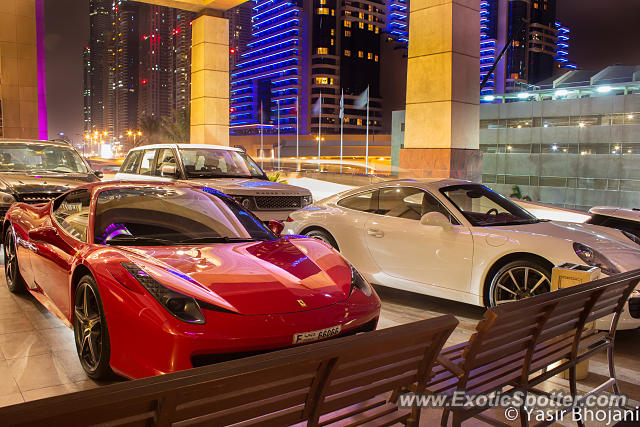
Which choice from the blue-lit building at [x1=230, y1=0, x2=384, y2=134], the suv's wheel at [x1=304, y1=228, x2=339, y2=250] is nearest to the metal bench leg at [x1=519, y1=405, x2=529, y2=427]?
the suv's wheel at [x1=304, y1=228, x2=339, y2=250]

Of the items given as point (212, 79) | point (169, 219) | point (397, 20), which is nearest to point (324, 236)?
point (169, 219)

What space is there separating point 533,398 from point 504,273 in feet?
6.40

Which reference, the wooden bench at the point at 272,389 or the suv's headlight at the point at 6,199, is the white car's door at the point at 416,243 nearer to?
the wooden bench at the point at 272,389

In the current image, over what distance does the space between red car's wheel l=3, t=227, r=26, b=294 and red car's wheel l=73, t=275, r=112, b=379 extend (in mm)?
2557

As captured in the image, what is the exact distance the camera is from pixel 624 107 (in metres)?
42.1

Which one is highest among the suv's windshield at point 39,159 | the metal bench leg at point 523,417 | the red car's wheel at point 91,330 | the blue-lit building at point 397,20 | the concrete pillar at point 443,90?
the blue-lit building at point 397,20

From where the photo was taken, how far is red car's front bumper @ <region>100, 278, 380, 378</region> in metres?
3.30

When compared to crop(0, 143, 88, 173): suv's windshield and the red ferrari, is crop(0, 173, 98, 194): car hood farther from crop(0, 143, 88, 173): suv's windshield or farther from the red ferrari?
the red ferrari

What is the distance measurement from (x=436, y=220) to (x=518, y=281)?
1.03 metres

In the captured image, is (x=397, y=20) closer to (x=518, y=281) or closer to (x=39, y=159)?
(x=39, y=159)

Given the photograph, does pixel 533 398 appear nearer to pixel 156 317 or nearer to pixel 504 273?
pixel 504 273

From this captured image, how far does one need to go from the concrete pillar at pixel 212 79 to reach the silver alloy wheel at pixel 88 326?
16.8m

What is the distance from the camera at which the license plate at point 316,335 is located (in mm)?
3506

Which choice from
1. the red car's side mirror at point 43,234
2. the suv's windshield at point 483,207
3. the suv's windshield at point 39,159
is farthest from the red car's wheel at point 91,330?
the suv's windshield at point 39,159
